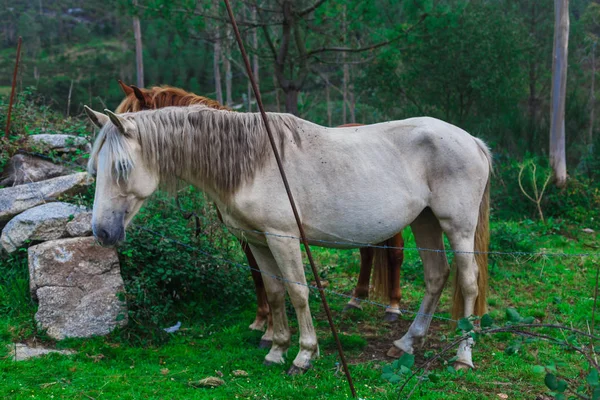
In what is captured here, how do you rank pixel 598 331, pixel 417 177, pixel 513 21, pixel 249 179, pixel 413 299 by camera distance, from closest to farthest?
pixel 249 179
pixel 417 177
pixel 598 331
pixel 413 299
pixel 513 21

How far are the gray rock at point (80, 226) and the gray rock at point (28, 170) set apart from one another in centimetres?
149

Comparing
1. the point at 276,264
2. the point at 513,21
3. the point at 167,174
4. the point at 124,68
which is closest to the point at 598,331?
the point at 276,264

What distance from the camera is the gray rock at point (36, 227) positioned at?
492cm

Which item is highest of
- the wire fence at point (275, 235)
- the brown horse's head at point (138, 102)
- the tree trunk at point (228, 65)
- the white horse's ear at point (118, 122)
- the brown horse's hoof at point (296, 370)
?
the tree trunk at point (228, 65)

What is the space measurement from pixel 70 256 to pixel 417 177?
2862 mm

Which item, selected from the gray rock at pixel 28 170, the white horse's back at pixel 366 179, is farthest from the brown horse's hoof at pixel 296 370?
the gray rock at pixel 28 170

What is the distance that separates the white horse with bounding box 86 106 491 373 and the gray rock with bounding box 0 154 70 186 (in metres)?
3.05

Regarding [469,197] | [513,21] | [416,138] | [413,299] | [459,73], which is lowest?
[413,299]

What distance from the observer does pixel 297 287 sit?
12.0 ft

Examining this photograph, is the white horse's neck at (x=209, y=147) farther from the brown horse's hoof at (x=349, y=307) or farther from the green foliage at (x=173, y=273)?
the brown horse's hoof at (x=349, y=307)

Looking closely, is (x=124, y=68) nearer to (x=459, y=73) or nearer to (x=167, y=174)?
(x=459, y=73)

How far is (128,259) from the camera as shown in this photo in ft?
15.3

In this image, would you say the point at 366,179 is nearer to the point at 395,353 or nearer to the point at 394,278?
the point at 395,353

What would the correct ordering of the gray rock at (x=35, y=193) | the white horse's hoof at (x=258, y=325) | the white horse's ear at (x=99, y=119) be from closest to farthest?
the white horse's ear at (x=99, y=119), the white horse's hoof at (x=258, y=325), the gray rock at (x=35, y=193)
